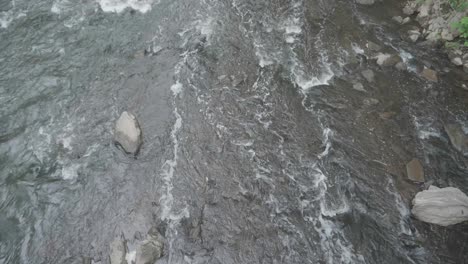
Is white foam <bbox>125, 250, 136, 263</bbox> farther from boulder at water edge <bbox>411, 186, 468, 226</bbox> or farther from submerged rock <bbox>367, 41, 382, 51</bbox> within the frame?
submerged rock <bbox>367, 41, 382, 51</bbox>

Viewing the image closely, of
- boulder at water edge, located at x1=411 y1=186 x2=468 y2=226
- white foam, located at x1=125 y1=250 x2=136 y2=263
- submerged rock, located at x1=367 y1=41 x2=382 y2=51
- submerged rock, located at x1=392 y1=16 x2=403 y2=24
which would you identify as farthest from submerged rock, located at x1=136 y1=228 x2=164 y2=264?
submerged rock, located at x1=392 y1=16 x2=403 y2=24

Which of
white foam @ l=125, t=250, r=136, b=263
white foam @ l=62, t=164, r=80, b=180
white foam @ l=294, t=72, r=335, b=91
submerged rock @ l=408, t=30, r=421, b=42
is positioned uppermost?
submerged rock @ l=408, t=30, r=421, b=42

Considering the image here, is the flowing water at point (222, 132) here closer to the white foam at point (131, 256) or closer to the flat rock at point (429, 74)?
the flat rock at point (429, 74)

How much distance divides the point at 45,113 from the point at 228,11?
5895mm

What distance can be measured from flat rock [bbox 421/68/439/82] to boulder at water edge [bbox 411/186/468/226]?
3.36 m

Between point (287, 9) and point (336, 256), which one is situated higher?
point (287, 9)

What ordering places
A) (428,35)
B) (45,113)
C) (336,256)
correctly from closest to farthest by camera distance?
(336,256)
(45,113)
(428,35)

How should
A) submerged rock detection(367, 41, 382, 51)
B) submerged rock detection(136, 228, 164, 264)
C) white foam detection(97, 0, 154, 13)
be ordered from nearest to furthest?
1. submerged rock detection(136, 228, 164, 264)
2. submerged rock detection(367, 41, 382, 51)
3. white foam detection(97, 0, 154, 13)

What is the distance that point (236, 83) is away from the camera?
28.0ft

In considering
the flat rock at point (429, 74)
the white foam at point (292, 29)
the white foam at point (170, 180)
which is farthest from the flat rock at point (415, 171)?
the white foam at point (292, 29)

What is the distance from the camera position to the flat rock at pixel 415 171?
6.89 meters

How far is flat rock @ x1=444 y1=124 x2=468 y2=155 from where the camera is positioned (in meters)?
7.34

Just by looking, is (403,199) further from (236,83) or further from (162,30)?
(162,30)

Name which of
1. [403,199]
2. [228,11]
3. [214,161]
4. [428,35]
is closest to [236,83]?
[214,161]
